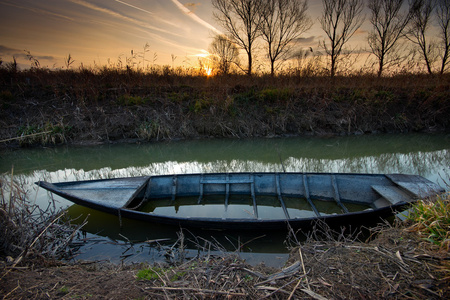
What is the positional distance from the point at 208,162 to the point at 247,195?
11.9 feet

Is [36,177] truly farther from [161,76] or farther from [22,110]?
[161,76]

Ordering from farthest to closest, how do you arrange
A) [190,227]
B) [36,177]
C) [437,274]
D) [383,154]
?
[383,154], [36,177], [190,227], [437,274]

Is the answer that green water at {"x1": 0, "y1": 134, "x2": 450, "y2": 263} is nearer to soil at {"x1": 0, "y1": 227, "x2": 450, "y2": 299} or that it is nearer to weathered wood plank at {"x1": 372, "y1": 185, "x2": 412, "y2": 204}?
weathered wood plank at {"x1": 372, "y1": 185, "x2": 412, "y2": 204}

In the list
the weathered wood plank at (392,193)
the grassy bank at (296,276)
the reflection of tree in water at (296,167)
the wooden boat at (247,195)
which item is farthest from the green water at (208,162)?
the grassy bank at (296,276)

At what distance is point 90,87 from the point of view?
48.6 feet

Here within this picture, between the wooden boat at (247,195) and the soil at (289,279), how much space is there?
1.41 m

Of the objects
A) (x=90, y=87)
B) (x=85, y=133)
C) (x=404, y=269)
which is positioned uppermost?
(x=90, y=87)

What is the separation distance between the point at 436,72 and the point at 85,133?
25179 millimetres

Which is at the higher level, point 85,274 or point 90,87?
point 90,87

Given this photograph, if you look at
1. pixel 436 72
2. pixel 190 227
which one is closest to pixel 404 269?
pixel 190 227

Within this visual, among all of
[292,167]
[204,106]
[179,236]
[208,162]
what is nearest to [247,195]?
[179,236]

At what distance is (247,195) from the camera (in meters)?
6.41

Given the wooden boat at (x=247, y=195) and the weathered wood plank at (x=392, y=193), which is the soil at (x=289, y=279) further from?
the weathered wood plank at (x=392, y=193)

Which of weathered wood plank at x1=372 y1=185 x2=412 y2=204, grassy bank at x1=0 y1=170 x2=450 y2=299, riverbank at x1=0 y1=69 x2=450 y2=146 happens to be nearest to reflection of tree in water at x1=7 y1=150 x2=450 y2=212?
weathered wood plank at x1=372 y1=185 x2=412 y2=204
